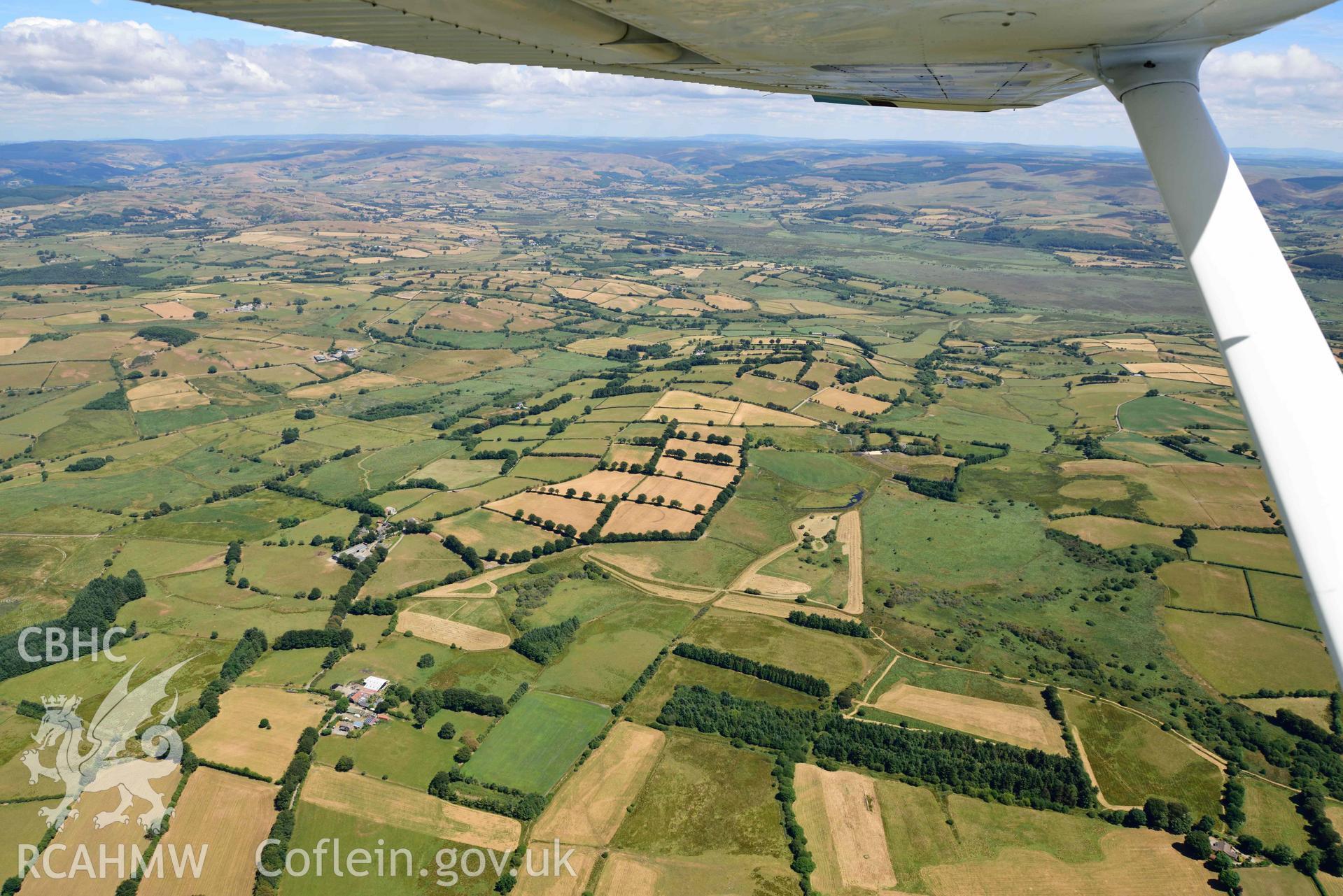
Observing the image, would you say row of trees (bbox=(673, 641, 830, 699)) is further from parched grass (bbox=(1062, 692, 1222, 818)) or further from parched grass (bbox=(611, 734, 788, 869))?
parched grass (bbox=(1062, 692, 1222, 818))

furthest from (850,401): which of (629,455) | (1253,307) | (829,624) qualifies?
(1253,307)

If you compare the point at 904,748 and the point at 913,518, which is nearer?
the point at 904,748

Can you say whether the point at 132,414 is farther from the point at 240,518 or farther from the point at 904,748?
the point at 904,748

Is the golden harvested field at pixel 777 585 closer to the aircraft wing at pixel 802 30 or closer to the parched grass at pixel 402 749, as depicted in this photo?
the parched grass at pixel 402 749

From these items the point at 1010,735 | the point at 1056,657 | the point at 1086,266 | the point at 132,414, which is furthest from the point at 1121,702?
the point at 1086,266

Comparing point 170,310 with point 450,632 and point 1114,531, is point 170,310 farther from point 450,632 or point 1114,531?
point 1114,531
